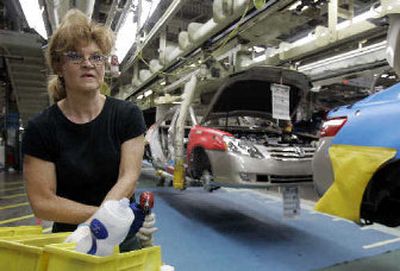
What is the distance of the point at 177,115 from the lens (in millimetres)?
5547

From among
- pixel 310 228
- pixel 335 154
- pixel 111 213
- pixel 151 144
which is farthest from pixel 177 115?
pixel 111 213

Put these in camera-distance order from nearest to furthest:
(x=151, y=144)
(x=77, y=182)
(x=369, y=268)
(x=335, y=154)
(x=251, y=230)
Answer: (x=77, y=182) → (x=335, y=154) → (x=369, y=268) → (x=251, y=230) → (x=151, y=144)

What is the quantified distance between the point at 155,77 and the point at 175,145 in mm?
3579

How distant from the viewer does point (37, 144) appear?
145cm

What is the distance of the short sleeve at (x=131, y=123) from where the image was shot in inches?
61.9

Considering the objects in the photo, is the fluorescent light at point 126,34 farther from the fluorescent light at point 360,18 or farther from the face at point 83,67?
the face at point 83,67

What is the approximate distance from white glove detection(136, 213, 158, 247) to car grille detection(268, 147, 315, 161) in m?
2.85

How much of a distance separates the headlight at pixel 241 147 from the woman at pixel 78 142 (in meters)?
2.55

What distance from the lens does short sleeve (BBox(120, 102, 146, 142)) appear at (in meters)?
1.57

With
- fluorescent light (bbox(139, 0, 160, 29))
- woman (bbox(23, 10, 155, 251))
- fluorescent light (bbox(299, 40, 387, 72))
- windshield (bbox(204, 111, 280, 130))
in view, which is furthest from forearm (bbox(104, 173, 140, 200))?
fluorescent light (bbox(299, 40, 387, 72))

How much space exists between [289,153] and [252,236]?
1.16m

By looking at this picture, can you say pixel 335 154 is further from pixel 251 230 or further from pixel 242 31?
pixel 242 31

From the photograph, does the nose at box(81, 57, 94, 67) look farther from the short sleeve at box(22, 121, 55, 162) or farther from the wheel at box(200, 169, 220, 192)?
the wheel at box(200, 169, 220, 192)

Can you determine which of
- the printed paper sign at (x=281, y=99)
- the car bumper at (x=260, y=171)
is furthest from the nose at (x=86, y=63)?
the printed paper sign at (x=281, y=99)
